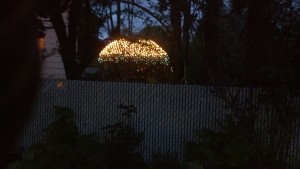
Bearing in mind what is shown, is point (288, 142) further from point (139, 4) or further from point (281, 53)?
point (139, 4)

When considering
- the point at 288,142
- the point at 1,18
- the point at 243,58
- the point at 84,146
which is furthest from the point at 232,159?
the point at 1,18

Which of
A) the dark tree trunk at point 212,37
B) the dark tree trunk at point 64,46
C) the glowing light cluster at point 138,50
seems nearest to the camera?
the dark tree trunk at point 212,37

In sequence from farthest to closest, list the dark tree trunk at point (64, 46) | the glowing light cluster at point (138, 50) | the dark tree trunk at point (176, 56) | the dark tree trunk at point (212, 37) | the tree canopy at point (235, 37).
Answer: the glowing light cluster at point (138, 50) < the dark tree trunk at point (64, 46) < the dark tree trunk at point (176, 56) < the dark tree trunk at point (212, 37) < the tree canopy at point (235, 37)

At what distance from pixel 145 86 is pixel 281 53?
3579mm

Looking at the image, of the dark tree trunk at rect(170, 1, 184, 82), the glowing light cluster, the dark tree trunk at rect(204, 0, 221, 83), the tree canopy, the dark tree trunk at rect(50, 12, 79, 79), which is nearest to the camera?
the tree canopy

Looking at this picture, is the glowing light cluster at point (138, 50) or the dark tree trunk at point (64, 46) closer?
the dark tree trunk at point (64, 46)

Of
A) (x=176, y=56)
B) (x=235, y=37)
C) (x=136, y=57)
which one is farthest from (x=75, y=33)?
(x=235, y=37)

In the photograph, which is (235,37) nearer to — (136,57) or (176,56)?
(176,56)

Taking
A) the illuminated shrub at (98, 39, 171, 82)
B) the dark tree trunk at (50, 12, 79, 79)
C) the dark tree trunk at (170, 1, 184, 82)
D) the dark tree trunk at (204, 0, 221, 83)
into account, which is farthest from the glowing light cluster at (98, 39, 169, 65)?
the dark tree trunk at (204, 0, 221, 83)

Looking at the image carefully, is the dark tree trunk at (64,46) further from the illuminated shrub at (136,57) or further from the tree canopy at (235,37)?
the illuminated shrub at (136,57)

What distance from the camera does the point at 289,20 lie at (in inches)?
319

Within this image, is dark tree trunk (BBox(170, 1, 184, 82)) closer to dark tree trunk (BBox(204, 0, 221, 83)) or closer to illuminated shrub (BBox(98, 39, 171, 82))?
illuminated shrub (BBox(98, 39, 171, 82))

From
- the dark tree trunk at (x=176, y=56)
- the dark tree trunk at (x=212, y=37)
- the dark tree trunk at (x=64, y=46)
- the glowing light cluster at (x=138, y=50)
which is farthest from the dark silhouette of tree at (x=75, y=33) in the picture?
the dark tree trunk at (x=212, y=37)

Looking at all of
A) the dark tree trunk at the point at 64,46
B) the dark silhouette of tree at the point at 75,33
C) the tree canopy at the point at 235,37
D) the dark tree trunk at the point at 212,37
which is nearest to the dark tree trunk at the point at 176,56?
the tree canopy at the point at 235,37
